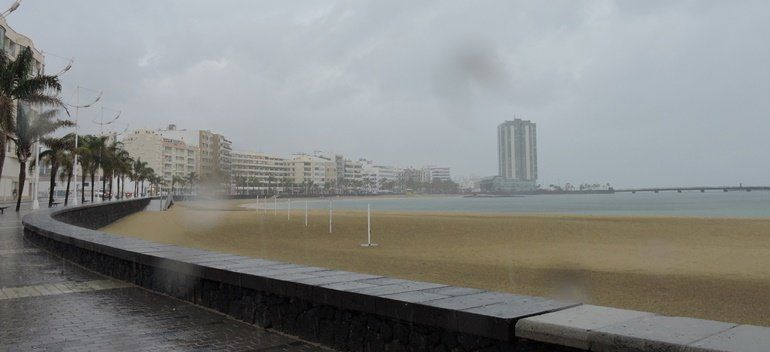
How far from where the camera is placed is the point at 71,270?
899 cm

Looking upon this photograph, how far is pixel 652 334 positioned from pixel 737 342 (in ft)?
1.12

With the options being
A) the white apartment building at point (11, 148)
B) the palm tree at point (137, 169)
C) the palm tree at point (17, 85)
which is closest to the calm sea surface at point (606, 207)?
the palm tree at point (137, 169)

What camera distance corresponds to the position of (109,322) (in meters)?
5.40

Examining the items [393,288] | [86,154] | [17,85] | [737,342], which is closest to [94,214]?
[17,85]

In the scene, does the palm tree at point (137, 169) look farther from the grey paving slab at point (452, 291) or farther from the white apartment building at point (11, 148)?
the grey paving slab at point (452, 291)

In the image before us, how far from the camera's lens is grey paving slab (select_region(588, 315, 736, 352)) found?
2.54 m

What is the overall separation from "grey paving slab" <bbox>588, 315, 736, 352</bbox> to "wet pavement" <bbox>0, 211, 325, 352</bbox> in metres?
2.49

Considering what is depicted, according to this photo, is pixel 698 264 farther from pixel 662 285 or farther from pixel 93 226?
pixel 93 226

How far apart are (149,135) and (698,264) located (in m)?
101

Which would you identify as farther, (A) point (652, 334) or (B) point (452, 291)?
(B) point (452, 291)

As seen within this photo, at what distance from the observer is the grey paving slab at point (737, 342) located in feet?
7.75

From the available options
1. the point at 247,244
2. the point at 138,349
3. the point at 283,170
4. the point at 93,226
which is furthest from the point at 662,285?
the point at 283,170

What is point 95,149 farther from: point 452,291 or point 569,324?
point 569,324

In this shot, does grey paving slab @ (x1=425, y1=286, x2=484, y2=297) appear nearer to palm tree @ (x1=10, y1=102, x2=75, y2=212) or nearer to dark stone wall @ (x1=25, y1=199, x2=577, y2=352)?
dark stone wall @ (x1=25, y1=199, x2=577, y2=352)
